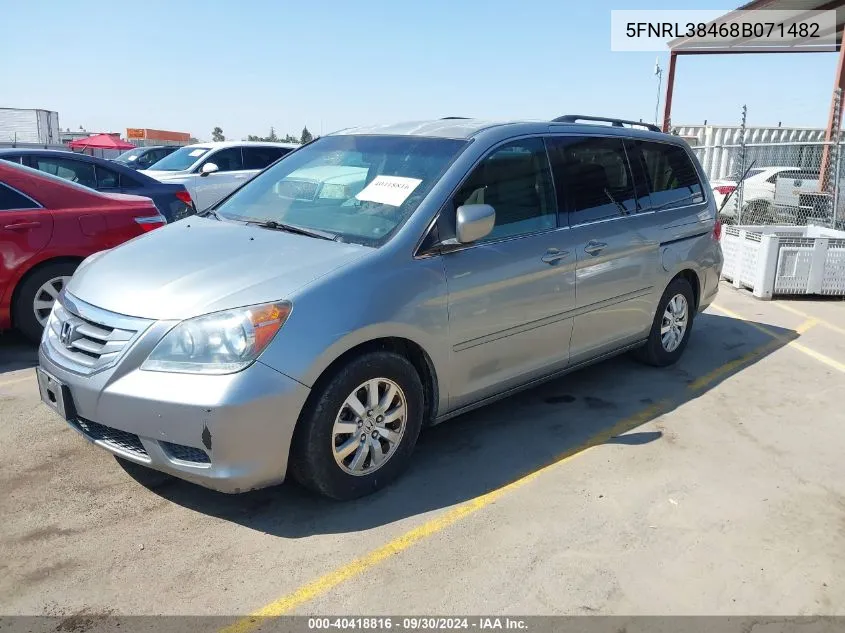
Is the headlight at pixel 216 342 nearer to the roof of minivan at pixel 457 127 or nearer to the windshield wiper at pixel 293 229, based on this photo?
the windshield wiper at pixel 293 229

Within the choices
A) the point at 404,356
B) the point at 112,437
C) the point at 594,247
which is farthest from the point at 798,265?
the point at 112,437

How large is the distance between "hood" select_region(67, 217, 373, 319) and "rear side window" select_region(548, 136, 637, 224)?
1.59 metres

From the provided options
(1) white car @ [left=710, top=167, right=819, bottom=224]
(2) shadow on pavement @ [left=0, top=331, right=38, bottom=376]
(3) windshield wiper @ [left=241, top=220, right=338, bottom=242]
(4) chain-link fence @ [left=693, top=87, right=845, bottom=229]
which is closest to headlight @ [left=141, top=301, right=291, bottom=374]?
(3) windshield wiper @ [left=241, top=220, right=338, bottom=242]

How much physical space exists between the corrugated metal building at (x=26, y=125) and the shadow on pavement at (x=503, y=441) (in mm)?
26696

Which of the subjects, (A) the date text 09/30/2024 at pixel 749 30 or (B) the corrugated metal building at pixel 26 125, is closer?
(A) the date text 09/30/2024 at pixel 749 30

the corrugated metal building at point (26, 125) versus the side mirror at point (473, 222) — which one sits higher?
the corrugated metal building at point (26, 125)

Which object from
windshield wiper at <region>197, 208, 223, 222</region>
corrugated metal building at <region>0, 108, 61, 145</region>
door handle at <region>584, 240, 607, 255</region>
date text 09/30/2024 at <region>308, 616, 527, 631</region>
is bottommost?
date text 09/30/2024 at <region>308, 616, 527, 631</region>

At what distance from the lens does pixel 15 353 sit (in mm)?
5488

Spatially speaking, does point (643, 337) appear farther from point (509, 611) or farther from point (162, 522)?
point (162, 522)

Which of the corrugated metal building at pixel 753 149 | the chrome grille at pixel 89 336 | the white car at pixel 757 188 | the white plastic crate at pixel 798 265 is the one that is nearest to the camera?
the chrome grille at pixel 89 336

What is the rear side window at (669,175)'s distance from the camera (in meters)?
5.02

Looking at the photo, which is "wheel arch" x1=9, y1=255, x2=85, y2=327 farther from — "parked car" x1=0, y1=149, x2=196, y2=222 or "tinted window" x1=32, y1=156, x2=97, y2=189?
"tinted window" x1=32, y1=156, x2=97, y2=189

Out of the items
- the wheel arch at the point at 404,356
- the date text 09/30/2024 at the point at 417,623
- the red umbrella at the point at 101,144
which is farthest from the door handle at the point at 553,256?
the red umbrella at the point at 101,144

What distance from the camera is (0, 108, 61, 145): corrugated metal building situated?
25.8m
